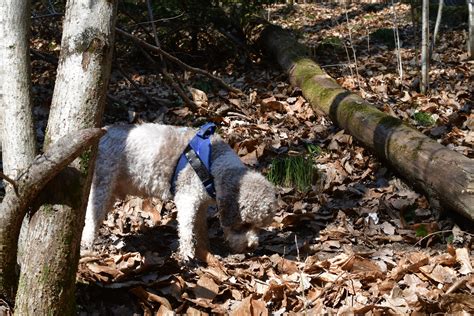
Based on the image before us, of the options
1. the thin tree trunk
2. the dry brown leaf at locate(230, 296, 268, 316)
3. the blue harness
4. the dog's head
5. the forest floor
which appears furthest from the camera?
the thin tree trunk

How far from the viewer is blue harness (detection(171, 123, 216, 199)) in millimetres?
4680

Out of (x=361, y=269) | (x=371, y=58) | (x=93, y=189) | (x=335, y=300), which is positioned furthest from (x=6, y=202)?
(x=371, y=58)

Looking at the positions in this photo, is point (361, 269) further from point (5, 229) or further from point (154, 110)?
point (154, 110)

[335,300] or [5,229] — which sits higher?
[5,229]

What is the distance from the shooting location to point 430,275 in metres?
4.01

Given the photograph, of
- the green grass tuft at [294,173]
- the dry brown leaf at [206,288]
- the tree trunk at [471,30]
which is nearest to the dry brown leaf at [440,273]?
the dry brown leaf at [206,288]

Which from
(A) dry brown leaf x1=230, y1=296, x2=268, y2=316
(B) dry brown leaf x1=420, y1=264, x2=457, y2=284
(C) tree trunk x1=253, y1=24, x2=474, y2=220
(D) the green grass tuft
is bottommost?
(A) dry brown leaf x1=230, y1=296, x2=268, y2=316

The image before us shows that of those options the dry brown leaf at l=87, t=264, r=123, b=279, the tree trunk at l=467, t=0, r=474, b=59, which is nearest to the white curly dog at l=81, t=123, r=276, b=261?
the dry brown leaf at l=87, t=264, r=123, b=279

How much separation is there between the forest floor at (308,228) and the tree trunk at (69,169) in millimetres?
627

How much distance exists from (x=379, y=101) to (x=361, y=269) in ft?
14.3

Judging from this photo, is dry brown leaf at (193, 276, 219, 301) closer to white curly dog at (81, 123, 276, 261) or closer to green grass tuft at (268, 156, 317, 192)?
white curly dog at (81, 123, 276, 261)

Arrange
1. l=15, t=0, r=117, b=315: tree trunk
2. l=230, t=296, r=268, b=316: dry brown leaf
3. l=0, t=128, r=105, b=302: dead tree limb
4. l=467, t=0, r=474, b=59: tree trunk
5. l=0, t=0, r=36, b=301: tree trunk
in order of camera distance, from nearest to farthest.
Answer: l=0, t=128, r=105, b=302: dead tree limb → l=15, t=0, r=117, b=315: tree trunk → l=0, t=0, r=36, b=301: tree trunk → l=230, t=296, r=268, b=316: dry brown leaf → l=467, t=0, r=474, b=59: tree trunk

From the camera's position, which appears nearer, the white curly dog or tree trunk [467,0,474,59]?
the white curly dog

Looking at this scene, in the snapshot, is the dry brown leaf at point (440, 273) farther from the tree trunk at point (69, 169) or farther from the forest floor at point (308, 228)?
the tree trunk at point (69, 169)
